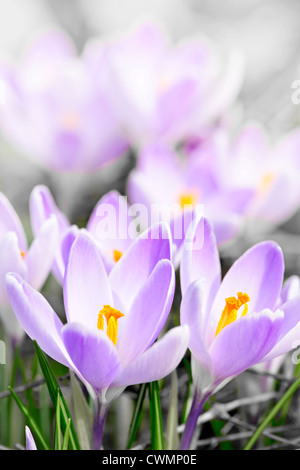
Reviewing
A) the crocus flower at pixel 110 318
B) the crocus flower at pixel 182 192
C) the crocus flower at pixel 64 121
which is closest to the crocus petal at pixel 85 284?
the crocus flower at pixel 110 318

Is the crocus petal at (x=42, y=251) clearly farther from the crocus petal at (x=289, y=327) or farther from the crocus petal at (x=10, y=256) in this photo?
the crocus petal at (x=289, y=327)

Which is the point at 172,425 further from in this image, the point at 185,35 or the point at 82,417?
the point at 185,35

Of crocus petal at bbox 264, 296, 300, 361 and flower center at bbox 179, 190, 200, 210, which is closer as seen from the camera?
crocus petal at bbox 264, 296, 300, 361

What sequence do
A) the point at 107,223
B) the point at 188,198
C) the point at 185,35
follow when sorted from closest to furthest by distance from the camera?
the point at 107,223 → the point at 188,198 → the point at 185,35

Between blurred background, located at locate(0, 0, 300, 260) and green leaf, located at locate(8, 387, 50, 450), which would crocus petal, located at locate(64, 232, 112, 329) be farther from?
blurred background, located at locate(0, 0, 300, 260)

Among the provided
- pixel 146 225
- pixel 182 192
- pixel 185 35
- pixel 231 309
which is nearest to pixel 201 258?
pixel 231 309

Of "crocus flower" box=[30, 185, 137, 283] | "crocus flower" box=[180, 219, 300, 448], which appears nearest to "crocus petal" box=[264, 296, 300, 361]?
"crocus flower" box=[180, 219, 300, 448]

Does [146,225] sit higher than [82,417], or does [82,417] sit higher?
[146,225]
